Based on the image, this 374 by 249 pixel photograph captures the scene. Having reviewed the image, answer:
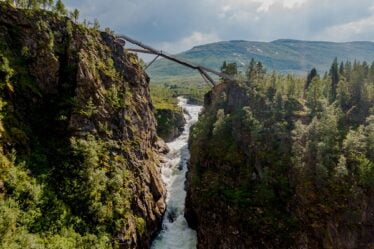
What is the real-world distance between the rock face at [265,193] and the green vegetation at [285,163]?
192 millimetres

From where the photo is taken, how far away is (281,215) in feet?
230

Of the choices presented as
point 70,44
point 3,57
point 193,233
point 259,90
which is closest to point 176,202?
point 193,233

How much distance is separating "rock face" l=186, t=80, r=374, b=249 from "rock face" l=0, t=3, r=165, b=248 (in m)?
15.2

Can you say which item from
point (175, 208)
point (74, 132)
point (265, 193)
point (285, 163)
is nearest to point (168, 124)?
point (175, 208)

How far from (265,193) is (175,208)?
30.9 metres

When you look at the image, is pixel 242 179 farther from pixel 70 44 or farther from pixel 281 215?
pixel 70 44

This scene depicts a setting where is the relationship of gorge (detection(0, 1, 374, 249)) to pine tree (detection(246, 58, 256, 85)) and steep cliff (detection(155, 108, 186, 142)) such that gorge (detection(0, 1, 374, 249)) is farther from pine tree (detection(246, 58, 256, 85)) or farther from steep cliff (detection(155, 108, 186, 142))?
steep cliff (detection(155, 108, 186, 142))

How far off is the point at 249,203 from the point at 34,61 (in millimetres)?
56699

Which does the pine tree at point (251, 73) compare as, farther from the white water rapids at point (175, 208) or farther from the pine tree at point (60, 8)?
the pine tree at point (60, 8)

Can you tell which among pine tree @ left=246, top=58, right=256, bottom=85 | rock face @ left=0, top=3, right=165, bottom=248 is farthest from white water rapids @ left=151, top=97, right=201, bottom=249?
pine tree @ left=246, top=58, right=256, bottom=85

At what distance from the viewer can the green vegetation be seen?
6712cm

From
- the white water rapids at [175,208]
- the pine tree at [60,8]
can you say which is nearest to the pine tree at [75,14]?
the pine tree at [60,8]

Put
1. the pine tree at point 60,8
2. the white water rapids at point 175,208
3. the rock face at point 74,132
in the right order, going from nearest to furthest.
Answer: the rock face at point 74,132 → the white water rapids at point 175,208 → the pine tree at point 60,8

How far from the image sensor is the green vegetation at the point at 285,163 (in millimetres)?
67125
